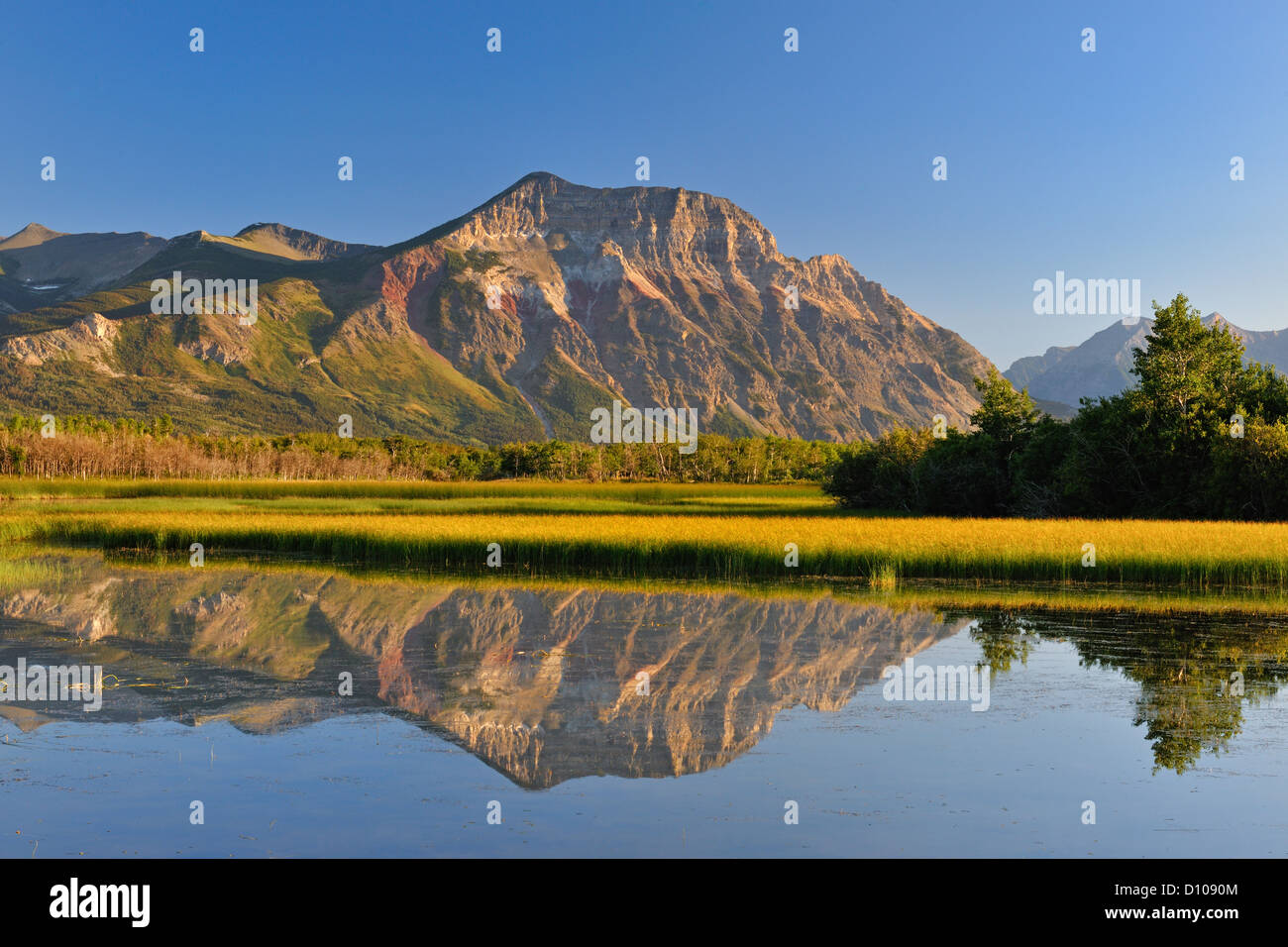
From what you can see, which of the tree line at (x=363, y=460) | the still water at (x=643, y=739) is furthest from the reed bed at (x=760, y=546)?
the tree line at (x=363, y=460)

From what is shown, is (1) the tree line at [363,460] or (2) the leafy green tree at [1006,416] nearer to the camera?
(2) the leafy green tree at [1006,416]

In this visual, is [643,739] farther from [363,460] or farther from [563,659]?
[363,460]

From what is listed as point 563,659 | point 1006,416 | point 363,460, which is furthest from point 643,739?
point 363,460

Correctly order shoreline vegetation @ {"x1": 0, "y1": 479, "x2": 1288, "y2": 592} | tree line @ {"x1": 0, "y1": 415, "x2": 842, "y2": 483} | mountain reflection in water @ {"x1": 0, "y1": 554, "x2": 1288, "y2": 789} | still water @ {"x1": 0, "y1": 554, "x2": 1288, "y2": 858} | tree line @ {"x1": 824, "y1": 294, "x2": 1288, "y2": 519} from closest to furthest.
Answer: still water @ {"x1": 0, "y1": 554, "x2": 1288, "y2": 858}
mountain reflection in water @ {"x1": 0, "y1": 554, "x2": 1288, "y2": 789}
shoreline vegetation @ {"x1": 0, "y1": 479, "x2": 1288, "y2": 592}
tree line @ {"x1": 824, "y1": 294, "x2": 1288, "y2": 519}
tree line @ {"x1": 0, "y1": 415, "x2": 842, "y2": 483}

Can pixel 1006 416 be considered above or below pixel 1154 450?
above

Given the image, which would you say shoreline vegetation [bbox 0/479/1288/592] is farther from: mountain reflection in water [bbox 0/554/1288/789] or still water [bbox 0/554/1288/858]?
still water [bbox 0/554/1288/858]

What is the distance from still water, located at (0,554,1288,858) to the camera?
944 cm

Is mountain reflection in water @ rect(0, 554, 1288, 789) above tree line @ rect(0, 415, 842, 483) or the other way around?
the other way around

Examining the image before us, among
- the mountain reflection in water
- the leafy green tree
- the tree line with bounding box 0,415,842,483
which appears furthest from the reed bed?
the tree line with bounding box 0,415,842,483

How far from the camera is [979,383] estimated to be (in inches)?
2758

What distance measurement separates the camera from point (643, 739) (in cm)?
1281

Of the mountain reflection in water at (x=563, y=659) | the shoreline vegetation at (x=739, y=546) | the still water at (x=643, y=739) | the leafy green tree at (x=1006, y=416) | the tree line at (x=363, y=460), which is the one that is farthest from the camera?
the tree line at (x=363, y=460)

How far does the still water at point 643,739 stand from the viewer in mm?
9438

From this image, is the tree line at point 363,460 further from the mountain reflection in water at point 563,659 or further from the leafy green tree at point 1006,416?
the mountain reflection in water at point 563,659
